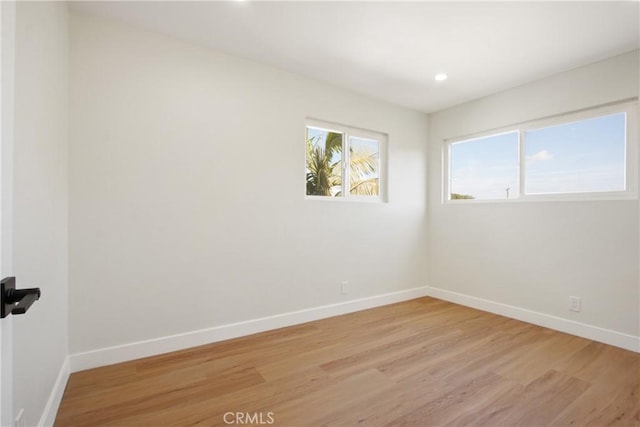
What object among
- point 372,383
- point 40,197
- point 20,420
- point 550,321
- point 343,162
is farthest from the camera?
point 343,162

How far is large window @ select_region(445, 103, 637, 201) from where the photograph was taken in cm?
270

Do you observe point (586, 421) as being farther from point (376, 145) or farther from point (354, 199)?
point (376, 145)

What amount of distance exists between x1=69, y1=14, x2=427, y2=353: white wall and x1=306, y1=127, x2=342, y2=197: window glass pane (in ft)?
0.61

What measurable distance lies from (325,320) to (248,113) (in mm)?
2221

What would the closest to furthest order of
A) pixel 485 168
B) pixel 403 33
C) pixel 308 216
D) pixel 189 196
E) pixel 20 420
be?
1. pixel 20 420
2. pixel 403 33
3. pixel 189 196
4. pixel 308 216
5. pixel 485 168

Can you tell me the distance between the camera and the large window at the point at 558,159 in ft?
8.87

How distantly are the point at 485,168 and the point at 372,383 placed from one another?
9.60ft

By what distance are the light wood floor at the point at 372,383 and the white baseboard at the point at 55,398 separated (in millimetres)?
42

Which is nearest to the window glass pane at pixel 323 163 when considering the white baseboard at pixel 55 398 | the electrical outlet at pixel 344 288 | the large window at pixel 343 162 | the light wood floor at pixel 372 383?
the large window at pixel 343 162

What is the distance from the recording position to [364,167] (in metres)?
3.76

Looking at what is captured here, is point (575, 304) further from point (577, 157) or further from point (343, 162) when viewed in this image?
point (343, 162)

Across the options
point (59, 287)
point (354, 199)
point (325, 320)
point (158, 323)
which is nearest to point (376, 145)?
point (354, 199)

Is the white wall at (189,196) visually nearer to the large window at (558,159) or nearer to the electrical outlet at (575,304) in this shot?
the large window at (558,159)

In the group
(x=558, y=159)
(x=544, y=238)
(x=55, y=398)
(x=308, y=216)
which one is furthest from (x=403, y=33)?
(x=55, y=398)
